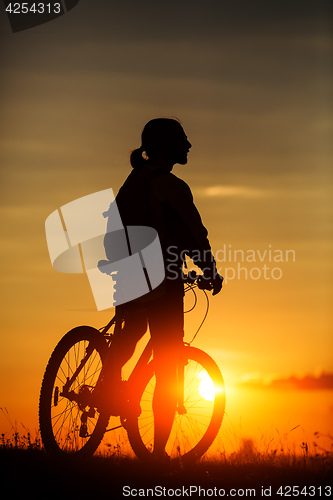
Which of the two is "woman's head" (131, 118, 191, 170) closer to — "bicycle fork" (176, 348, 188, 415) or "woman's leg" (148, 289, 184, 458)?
"woman's leg" (148, 289, 184, 458)

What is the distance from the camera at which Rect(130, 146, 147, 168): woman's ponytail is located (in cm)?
626

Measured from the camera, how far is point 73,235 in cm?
662

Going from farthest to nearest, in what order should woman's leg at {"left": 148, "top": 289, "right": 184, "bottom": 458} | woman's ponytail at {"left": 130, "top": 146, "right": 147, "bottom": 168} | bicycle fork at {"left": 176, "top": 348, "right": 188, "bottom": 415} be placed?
bicycle fork at {"left": 176, "top": 348, "right": 188, "bottom": 415}
woman's ponytail at {"left": 130, "top": 146, "right": 147, "bottom": 168}
woman's leg at {"left": 148, "top": 289, "right": 184, "bottom": 458}

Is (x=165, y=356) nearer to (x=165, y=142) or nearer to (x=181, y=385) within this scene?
(x=181, y=385)

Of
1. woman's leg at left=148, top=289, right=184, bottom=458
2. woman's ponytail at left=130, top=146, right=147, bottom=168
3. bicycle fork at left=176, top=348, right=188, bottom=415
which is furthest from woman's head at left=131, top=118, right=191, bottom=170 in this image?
bicycle fork at left=176, top=348, right=188, bottom=415

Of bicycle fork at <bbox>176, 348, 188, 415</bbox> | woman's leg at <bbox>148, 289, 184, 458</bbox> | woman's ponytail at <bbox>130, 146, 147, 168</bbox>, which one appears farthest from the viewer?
bicycle fork at <bbox>176, 348, 188, 415</bbox>

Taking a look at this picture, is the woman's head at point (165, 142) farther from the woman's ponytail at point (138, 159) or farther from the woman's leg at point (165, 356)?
the woman's leg at point (165, 356)

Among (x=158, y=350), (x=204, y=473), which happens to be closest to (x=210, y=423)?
(x=204, y=473)

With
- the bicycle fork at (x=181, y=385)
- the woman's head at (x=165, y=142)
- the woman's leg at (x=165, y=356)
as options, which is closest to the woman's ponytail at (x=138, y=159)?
the woman's head at (x=165, y=142)

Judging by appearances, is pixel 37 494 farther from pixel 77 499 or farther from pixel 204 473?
pixel 204 473

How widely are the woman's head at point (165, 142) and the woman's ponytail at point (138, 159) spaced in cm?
6

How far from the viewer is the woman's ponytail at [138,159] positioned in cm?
626

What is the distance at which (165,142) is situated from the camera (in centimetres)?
615

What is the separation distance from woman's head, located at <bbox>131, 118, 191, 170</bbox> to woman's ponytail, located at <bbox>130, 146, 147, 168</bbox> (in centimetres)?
6
